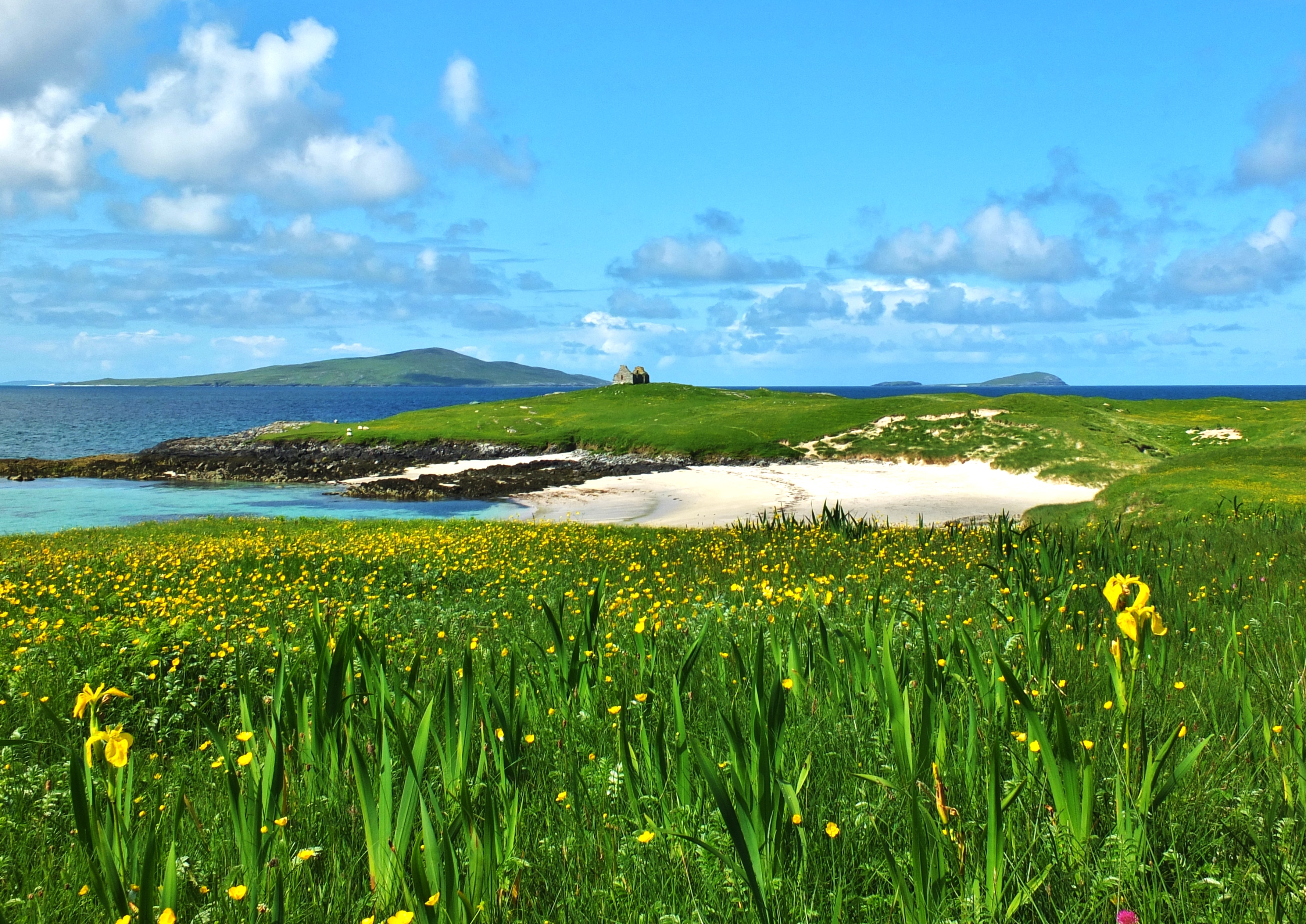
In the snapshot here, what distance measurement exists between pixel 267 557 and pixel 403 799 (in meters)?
11.7

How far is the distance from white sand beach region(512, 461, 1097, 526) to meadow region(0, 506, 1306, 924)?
17785mm

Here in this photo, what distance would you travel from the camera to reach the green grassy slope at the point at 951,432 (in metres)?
21.6

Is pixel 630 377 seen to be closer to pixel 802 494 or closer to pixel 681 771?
pixel 802 494

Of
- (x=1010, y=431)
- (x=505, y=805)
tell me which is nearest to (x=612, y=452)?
(x=1010, y=431)

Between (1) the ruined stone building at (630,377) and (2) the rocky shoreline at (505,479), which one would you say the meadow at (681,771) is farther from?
(1) the ruined stone building at (630,377)

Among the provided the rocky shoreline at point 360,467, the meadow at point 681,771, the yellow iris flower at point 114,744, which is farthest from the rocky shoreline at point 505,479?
the yellow iris flower at point 114,744

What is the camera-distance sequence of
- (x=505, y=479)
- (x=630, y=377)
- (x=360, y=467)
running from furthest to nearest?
1. (x=630, y=377)
2. (x=360, y=467)
3. (x=505, y=479)

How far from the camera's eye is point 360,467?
44.3 m

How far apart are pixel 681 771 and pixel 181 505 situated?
36703 mm

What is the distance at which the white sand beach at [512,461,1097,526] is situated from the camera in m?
26.0

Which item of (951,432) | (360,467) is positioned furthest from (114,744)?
(360,467)

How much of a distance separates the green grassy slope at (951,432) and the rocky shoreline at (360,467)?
7.32 ft

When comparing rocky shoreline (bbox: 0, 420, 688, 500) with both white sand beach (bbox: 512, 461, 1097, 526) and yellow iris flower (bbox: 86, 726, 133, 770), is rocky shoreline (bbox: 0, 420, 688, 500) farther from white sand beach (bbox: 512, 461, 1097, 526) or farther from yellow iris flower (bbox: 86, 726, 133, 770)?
yellow iris flower (bbox: 86, 726, 133, 770)

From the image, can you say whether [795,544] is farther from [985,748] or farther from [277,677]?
[277,677]
